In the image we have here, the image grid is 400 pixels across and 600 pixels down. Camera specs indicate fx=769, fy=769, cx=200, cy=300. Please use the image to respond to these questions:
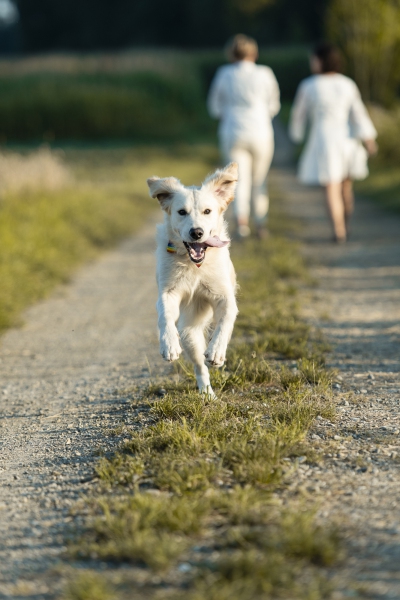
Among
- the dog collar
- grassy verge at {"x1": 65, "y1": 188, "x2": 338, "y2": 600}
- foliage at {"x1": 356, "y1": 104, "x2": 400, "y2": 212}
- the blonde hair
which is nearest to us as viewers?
grassy verge at {"x1": 65, "y1": 188, "x2": 338, "y2": 600}

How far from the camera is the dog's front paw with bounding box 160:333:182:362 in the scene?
3.87 metres

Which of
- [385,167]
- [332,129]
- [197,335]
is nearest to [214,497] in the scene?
[197,335]

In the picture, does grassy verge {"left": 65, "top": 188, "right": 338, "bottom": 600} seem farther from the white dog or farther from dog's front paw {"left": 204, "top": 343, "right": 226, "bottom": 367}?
the white dog

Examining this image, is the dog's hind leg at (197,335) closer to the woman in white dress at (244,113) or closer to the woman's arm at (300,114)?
the woman in white dress at (244,113)

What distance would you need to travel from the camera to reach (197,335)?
14.2 feet

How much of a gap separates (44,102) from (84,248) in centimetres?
2206

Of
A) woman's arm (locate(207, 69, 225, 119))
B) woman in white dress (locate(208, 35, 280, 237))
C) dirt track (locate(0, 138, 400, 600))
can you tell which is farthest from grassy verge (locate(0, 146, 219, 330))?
woman's arm (locate(207, 69, 225, 119))

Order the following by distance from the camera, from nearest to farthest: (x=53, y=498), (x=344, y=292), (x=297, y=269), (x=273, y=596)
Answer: (x=273, y=596) → (x=53, y=498) → (x=344, y=292) → (x=297, y=269)

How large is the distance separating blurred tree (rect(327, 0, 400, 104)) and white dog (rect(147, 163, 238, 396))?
17.8m

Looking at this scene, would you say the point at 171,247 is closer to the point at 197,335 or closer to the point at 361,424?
the point at 197,335

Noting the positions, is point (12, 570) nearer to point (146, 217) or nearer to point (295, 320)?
point (295, 320)

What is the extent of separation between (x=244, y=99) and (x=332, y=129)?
3.91 feet

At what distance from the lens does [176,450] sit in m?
3.41

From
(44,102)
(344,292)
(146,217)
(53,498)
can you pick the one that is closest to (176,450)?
(53,498)
